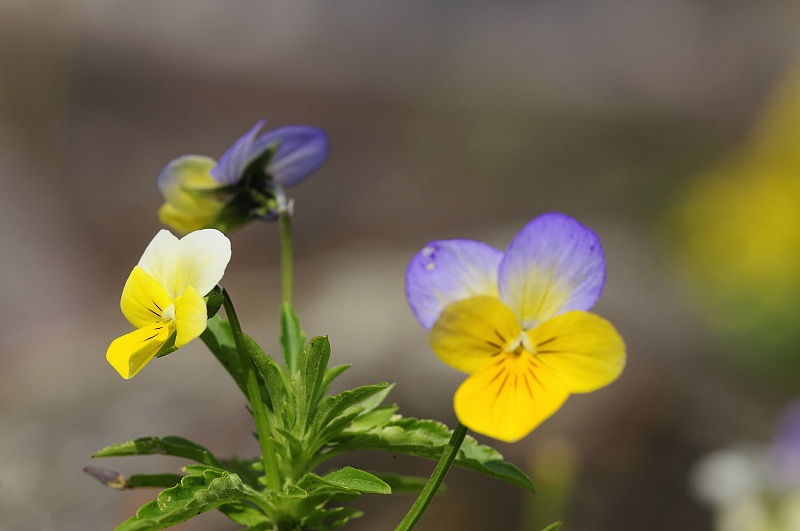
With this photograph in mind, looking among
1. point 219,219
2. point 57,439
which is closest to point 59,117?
point 57,439

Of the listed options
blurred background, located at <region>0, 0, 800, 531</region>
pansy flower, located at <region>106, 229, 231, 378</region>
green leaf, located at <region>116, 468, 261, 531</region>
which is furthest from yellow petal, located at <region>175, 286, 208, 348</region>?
blurred background, located at <region>0, 0, 800, 531</region>

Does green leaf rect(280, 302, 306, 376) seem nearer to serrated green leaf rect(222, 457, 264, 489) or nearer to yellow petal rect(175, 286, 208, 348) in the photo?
serrated green leaf rect(222, 457, 264, 489)

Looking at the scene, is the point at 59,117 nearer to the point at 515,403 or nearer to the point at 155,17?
the point at 155,17

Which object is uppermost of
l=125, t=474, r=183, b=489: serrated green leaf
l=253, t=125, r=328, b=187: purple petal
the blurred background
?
the blurred background

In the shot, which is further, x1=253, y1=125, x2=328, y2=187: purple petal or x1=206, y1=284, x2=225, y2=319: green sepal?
x1=253, y1=125, x2=328, y2=187: purple petal

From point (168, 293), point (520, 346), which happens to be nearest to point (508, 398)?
point (520, 346)
